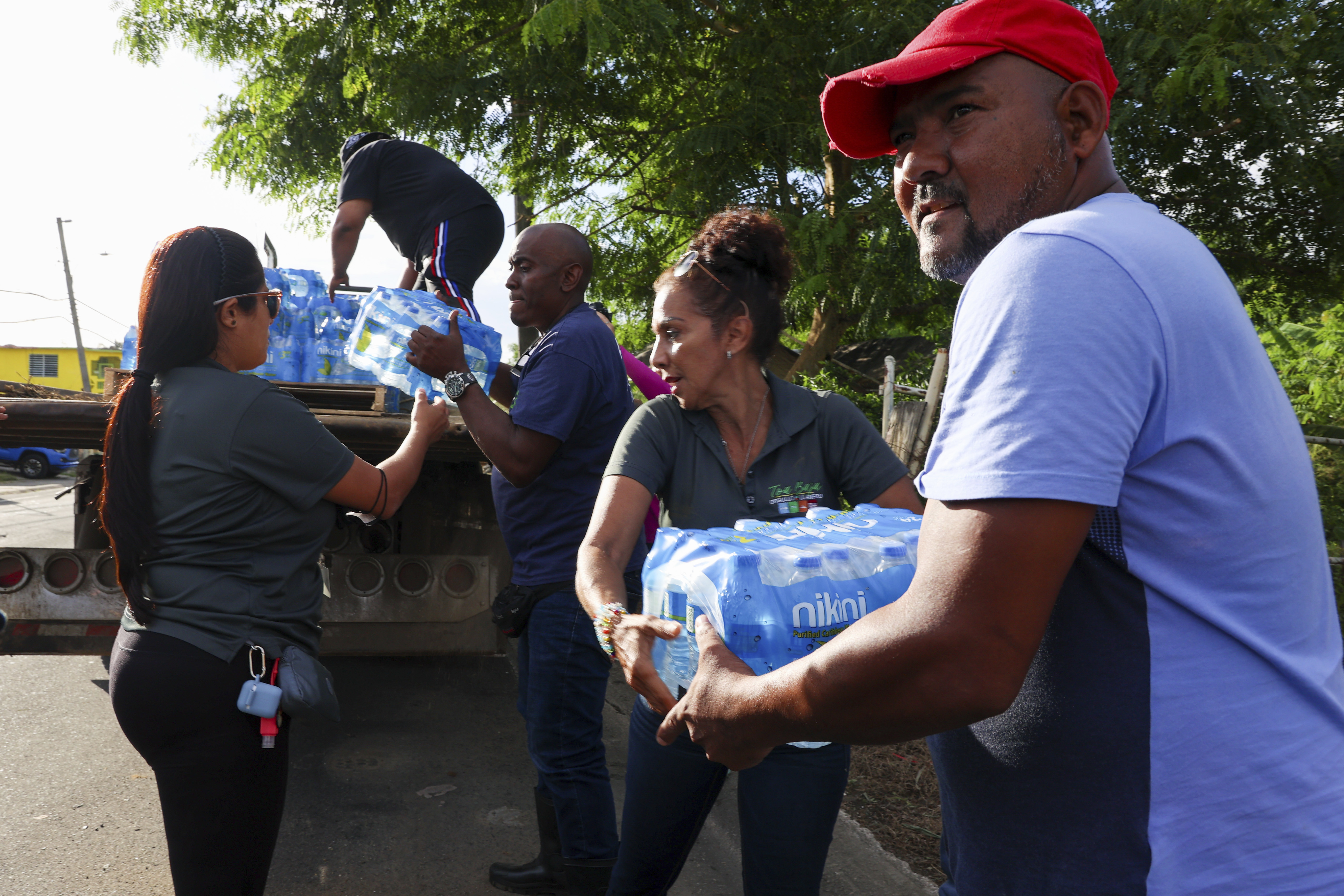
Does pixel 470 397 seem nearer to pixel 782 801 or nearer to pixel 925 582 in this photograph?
pixel 782 801

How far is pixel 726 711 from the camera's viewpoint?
1.20 m

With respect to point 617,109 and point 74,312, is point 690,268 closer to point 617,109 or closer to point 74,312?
point 617,109

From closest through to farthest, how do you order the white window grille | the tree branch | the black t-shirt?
the tree branch
the black t-shirt
the white window grille

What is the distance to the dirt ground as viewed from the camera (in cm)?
350

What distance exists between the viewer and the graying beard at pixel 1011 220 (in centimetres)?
118

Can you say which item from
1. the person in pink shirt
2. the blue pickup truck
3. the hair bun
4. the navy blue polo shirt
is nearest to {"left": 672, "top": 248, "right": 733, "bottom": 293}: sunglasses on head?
the hair bun

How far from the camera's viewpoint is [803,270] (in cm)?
558

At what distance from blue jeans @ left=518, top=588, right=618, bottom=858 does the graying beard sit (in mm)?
1792

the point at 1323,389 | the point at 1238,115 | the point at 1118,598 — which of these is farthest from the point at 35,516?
the point at 1118,598

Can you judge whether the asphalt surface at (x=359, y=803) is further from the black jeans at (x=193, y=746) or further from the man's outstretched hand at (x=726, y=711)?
the man's outstretched hand at (x=726, y=711)

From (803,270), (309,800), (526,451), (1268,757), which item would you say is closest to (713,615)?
(1268,757)

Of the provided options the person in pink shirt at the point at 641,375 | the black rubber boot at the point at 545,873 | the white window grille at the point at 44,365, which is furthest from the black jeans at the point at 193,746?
the white window grille at the point at 44,365

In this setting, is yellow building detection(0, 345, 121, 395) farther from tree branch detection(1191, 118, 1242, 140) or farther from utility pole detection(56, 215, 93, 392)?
tree branch detection(1191, 118, 1242, 140)

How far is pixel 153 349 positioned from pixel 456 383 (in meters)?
0.82
